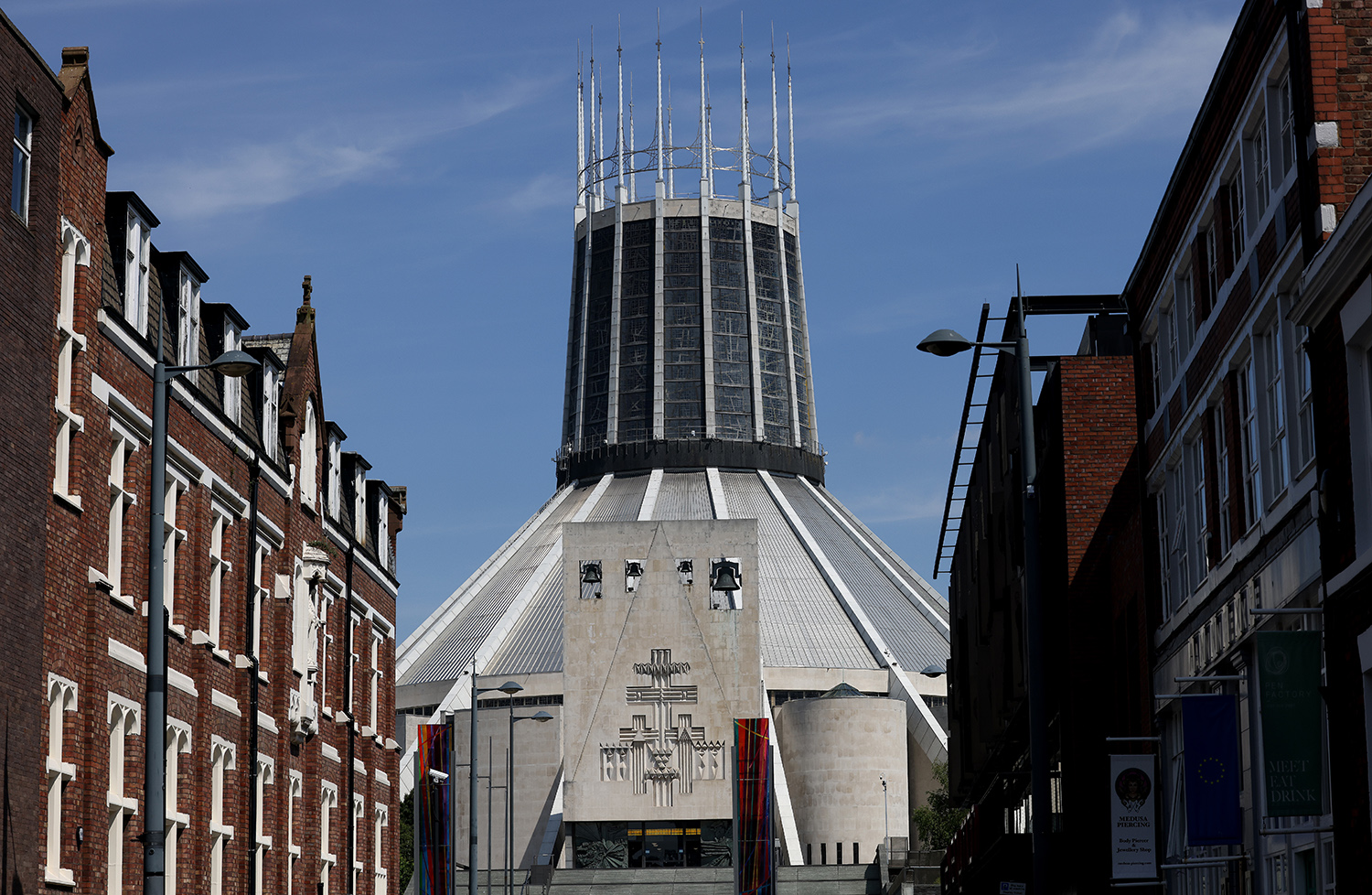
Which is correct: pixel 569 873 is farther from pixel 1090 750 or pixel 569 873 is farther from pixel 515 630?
pixel 1090 750

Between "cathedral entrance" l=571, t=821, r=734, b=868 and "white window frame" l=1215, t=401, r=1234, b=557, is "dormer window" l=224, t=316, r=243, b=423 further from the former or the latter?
"cathedral entrance" l=571, t=821, r=734, b=868

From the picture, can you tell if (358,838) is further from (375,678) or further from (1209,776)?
(1209,776)

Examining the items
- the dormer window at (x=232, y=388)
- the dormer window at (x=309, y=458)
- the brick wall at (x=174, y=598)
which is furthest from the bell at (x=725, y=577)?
the dormer window at (x=232, y=388)

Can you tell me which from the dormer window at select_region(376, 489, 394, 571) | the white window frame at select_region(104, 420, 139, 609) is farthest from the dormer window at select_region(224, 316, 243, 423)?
the dormer window at select_region(376, 489, 394, 571)

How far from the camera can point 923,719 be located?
3962 inches

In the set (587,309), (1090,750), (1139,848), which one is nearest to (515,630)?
(587,309)

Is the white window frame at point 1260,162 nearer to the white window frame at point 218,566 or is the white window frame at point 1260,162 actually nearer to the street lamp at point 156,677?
the street lamp at point 156,677

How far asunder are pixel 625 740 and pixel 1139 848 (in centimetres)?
5715

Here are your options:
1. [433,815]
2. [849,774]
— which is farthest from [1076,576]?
[849,774]

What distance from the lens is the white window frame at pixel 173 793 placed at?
98.8ft

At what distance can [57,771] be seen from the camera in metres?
25.3

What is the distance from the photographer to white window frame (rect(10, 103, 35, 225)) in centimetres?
2420

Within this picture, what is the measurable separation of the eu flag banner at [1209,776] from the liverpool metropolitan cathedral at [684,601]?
1584 inches

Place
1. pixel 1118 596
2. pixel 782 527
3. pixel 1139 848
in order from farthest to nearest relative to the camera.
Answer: pixel 782 527 < pixel 1118 596 < pixel 1139 848
